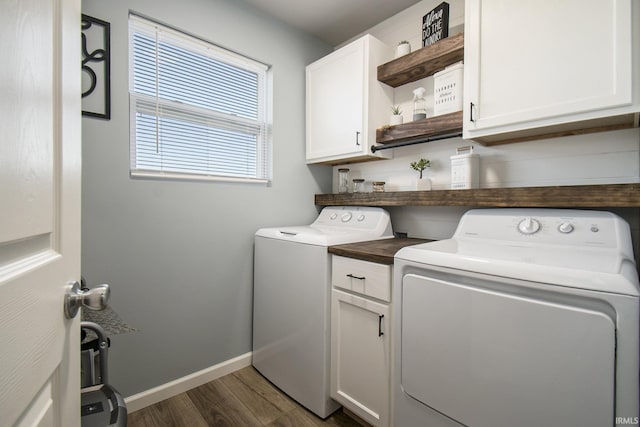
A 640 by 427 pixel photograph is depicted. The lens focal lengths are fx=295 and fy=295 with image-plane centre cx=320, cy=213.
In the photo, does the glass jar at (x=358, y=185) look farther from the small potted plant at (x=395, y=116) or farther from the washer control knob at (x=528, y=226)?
the washer control knob at (x=528, y=226)

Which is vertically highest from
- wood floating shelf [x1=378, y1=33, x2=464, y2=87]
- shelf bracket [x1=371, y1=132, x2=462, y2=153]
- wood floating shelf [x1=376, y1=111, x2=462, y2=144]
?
wood floating shelf [x1=378, y1=33, x2=464, y2=87]

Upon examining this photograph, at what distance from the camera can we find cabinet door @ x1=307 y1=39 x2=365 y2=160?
203cm

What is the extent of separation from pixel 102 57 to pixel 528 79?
2.07 m

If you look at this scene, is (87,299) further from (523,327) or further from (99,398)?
(523,327)

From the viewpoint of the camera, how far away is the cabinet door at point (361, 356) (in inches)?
54.5

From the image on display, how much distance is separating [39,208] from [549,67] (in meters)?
1.72

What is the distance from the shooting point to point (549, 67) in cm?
125

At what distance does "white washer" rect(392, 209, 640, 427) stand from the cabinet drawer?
88 mm

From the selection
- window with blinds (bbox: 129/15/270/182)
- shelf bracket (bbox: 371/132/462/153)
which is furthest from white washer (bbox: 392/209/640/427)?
window with blinds (bbox: 129/15/270/182)

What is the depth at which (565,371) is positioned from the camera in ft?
2.77

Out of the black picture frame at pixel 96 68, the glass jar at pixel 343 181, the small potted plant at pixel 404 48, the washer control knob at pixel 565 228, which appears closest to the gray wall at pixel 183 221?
the black picture frame at pixel 96 68

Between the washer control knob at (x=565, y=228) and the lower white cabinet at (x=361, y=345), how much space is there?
0.73m

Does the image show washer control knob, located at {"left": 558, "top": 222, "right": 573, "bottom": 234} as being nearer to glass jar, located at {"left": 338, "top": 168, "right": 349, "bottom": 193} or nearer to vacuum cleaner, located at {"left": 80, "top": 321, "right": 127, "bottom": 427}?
glass jar, located at {"left": 338, "top": 168, "right": 349, "bottom": 193}

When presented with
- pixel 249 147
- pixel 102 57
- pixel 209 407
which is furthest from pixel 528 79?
pixel 209 407
